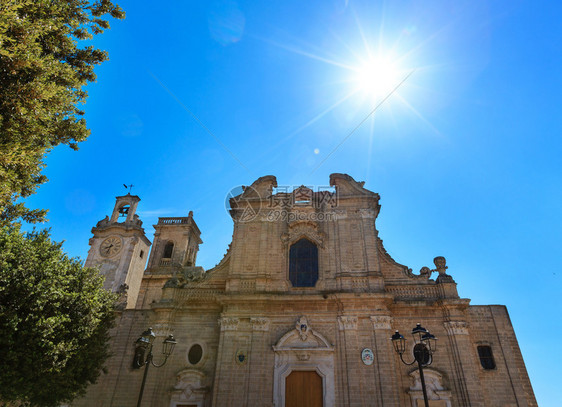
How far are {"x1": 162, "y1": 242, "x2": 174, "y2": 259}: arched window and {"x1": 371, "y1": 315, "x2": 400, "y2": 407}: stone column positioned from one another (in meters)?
19.6

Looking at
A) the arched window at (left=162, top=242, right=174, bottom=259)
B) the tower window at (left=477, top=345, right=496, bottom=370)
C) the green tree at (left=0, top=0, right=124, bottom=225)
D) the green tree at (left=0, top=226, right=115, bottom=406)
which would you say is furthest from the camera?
the arched window at (left=162, top=242, right=174, bottom=259)

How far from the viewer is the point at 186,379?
15.3m

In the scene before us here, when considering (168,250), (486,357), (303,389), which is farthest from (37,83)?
(168,250)

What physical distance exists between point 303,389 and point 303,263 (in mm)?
5922

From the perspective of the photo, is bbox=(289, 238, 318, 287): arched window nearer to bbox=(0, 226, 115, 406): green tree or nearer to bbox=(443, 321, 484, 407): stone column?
bbox=(443, 321, 484, 407): stone column

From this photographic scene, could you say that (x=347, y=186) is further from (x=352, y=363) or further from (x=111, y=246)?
(x=111, y=246)

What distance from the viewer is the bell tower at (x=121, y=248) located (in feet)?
82.8

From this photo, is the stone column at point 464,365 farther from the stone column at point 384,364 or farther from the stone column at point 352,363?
the stone column at point 352,363

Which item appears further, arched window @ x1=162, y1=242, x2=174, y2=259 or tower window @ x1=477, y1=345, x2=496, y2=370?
arched window @ x1=162, y1=242, x2=174, y2=259

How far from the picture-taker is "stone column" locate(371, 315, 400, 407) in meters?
13.7

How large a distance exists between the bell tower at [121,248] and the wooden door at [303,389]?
15523 mm

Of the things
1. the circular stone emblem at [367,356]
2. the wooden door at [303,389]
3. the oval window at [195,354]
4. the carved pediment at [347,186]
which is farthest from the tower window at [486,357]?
the oval window at [195,354]

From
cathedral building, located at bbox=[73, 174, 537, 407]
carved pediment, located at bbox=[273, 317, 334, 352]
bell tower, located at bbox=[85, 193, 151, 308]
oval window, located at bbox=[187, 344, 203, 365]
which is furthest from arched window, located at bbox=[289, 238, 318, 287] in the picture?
bell tower, located at bbox=[85, 193, 151, 308]

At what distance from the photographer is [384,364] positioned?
14.4 meters
